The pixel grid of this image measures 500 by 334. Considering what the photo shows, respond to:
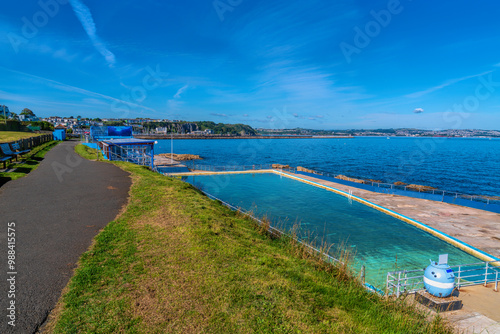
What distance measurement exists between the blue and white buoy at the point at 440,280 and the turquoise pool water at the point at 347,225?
161cm

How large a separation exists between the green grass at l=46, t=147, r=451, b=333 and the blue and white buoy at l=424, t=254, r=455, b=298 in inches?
79.2

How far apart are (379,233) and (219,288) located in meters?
13.2

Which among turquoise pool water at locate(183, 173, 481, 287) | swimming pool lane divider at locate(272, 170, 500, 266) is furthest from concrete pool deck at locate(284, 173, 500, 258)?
turquoise pool water at locate(183, 173, 481, 287)

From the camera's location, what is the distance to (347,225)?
16047 millimetres

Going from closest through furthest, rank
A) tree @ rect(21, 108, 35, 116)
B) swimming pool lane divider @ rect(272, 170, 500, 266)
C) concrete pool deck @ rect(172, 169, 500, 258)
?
swimming pool lane divider @ rect(272, 170, 500, 266)
concrete pool deck @ rect(172, 169, 500, 258)
tree @ rect(21, 108, 35, 116)

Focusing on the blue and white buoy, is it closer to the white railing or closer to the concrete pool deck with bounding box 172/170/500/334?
the white railing

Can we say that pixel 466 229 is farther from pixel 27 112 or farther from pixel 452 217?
pixel 27 112

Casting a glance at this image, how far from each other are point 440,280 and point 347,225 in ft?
30.5

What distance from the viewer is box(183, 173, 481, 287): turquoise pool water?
1185 centimetres

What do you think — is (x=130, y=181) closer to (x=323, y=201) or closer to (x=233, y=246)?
(x=233, y=246)

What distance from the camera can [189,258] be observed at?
232 inches

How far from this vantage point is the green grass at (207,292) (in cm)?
392

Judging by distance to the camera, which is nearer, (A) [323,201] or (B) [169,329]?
(B) [169,329]

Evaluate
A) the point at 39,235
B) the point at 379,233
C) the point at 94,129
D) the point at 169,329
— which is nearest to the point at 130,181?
the point at 39,235
